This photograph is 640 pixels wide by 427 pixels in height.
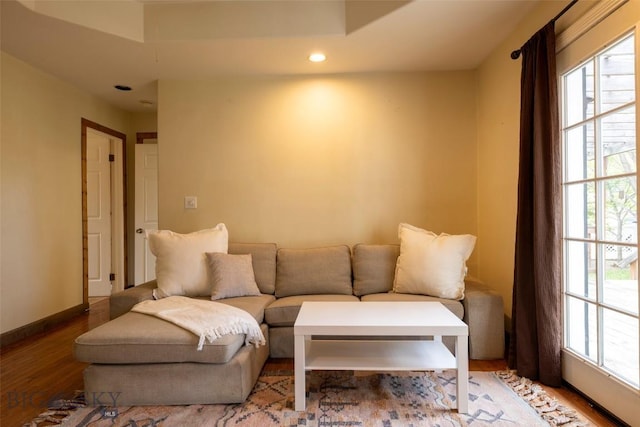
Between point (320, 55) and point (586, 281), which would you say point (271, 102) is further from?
point (586, 281)

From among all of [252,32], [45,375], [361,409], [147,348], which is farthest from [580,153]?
[45,375]

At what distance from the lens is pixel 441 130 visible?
3488 millimetres

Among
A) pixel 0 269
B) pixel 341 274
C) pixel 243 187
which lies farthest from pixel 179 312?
pixel 0 269

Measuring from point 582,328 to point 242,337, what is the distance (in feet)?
6.27

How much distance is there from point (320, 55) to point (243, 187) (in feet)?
4.49

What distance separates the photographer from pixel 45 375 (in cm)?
248

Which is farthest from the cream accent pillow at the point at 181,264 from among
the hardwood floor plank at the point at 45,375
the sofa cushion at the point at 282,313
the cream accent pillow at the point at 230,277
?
the hardwood floor plank at the point at 45,375

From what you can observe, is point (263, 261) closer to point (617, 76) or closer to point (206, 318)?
point (206, 318)

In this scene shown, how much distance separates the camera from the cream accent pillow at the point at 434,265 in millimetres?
2727

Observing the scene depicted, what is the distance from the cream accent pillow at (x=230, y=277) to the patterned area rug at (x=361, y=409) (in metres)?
0.74

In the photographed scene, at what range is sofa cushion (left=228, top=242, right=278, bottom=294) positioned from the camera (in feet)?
10.1

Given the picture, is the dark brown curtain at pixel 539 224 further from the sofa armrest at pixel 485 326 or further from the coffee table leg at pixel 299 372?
the coffee table leg at pixel 299 372

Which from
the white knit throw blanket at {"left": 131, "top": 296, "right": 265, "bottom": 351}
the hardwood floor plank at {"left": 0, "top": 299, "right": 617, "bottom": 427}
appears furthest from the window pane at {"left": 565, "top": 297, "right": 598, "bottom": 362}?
the white knit throw blanket at {"left": 131, "top": 296, "right": 265, "bottom": 351}

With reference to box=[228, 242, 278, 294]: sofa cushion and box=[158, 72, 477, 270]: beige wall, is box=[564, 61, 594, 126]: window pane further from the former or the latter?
box=[228, 242, 278, 294]: sofa cushion
